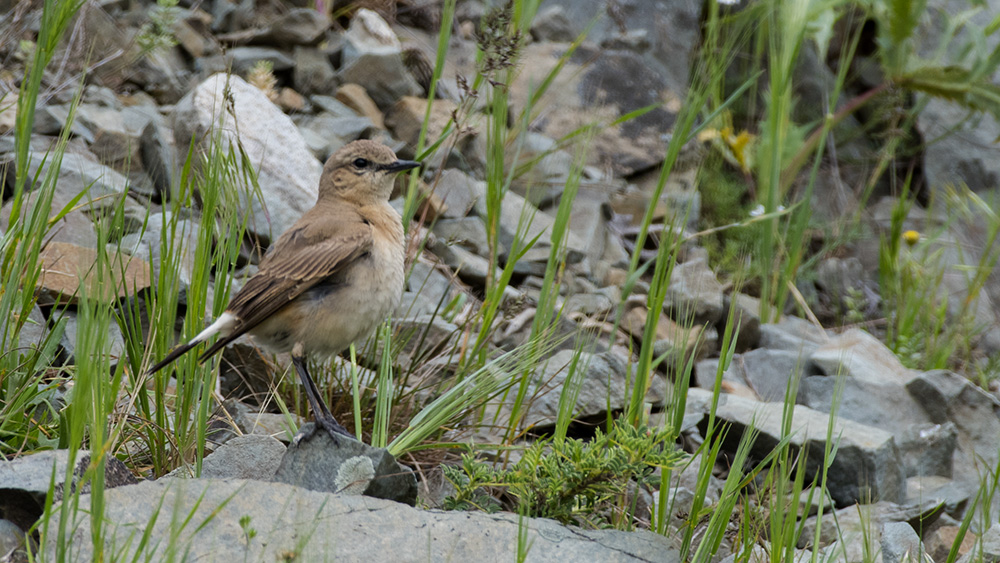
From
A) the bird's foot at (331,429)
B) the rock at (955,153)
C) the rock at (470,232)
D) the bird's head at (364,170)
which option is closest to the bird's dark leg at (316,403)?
the bird's foot at (331,429)

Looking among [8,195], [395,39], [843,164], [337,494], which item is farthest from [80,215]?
[843,164]

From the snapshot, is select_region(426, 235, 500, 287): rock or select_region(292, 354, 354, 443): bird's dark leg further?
select_region(426, 235, 500, 287): rock

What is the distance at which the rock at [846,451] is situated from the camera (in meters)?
4.46

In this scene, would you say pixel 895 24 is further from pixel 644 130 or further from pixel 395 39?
pixel 395 39

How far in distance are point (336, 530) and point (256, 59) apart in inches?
196

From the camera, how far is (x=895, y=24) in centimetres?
744

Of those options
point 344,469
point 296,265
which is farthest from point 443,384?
point 344,469

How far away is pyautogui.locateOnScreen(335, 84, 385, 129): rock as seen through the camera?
6840 millimetres

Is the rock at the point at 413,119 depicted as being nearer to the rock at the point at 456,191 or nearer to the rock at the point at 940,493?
the rock at the point at 456,191

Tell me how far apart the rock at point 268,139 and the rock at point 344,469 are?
2176 millimetres

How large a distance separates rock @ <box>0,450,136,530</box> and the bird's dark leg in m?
0.93

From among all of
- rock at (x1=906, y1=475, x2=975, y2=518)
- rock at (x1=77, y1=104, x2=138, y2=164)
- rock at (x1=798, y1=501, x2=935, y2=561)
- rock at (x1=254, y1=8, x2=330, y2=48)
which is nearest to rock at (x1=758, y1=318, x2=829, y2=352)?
rock at (x1=906, y1=475, x2=975, y2=518)

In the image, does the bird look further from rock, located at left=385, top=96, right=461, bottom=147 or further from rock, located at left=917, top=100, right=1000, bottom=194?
rock, located at left=917, top=100, right=1000, bottom=194

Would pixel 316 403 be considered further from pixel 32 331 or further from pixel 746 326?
pixel 746 326
